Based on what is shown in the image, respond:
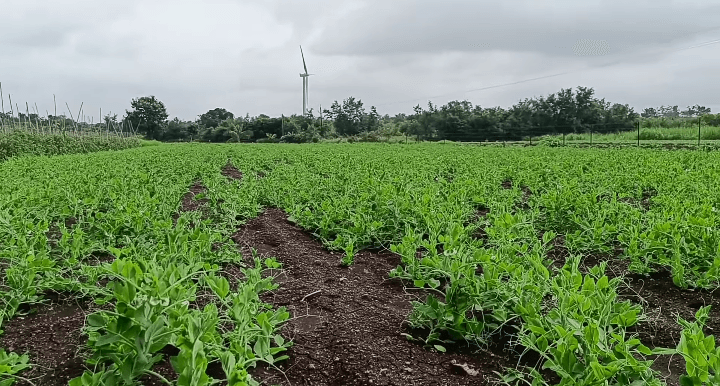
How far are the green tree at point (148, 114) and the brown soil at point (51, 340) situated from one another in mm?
82878

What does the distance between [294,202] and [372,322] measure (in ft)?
13.1

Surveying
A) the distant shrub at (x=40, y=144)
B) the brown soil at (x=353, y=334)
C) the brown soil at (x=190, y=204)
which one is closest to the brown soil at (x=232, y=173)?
the brown soil at (x=190, y=204)

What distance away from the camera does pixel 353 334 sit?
2.93 m

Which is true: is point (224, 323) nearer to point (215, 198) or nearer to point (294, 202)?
point (215, 198)

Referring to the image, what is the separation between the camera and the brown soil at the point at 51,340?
2.38 m

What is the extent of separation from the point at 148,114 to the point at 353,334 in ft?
285

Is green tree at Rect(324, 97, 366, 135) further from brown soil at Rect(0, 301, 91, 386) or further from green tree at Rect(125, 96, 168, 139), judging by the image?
brown soil at Rect(0, 301, 91, 386)

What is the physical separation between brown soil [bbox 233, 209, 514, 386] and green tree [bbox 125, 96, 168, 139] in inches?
3246

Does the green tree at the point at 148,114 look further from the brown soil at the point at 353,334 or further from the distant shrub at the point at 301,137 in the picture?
the brown soil at the point at 353,334

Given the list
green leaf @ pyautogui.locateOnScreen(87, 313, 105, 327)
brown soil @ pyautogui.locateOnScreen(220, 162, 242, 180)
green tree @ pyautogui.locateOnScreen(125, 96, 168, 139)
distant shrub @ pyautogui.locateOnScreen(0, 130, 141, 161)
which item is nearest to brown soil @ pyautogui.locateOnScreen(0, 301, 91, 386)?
green leaf @ pyautogui.locateOnScreen(87, 313, 105, 327)

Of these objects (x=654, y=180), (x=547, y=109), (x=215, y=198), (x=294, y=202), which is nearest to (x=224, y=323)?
(x=215, y=198)

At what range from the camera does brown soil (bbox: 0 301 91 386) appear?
2.38 m

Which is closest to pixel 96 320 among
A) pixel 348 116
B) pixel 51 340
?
pixel 51 340

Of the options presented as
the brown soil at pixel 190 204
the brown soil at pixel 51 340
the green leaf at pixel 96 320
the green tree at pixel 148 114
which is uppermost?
the green tree at pixel 148 114
